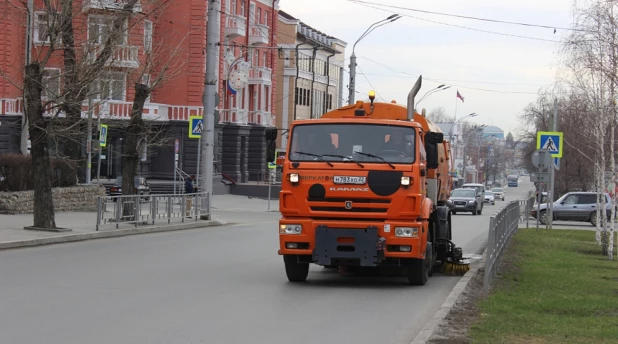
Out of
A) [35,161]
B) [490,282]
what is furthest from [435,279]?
[35,161]

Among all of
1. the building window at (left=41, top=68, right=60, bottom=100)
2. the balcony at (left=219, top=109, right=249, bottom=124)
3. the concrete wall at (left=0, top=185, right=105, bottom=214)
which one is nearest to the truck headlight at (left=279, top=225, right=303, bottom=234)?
the building window at (left=41, top=68, right=60, bottom=100)

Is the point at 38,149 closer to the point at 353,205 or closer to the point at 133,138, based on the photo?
the point at 133,138

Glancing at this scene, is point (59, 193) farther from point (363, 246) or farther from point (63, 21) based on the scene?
point (363, 246)

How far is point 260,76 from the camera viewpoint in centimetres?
7212

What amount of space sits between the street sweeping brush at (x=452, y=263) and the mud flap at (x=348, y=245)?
3565 millimetres

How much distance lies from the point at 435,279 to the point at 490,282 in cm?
205

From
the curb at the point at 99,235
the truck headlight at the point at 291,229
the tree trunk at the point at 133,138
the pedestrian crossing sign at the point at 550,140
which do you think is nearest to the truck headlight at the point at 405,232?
the truck headlight at the point at 291,229

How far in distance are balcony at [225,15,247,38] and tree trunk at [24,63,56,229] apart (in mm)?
41897

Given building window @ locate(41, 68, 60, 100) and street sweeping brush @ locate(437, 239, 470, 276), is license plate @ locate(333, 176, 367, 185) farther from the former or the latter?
building window @ locate(41, 68, 60, 100)

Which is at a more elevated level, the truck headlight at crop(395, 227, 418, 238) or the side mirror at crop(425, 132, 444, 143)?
the side mirror at crop(425, 132, 444, 143)

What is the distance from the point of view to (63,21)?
78.9ft

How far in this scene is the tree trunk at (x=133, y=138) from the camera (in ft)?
99.0

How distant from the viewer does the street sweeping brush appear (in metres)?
17.9

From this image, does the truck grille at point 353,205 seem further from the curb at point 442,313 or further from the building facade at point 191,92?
the building facade at point 191,92
